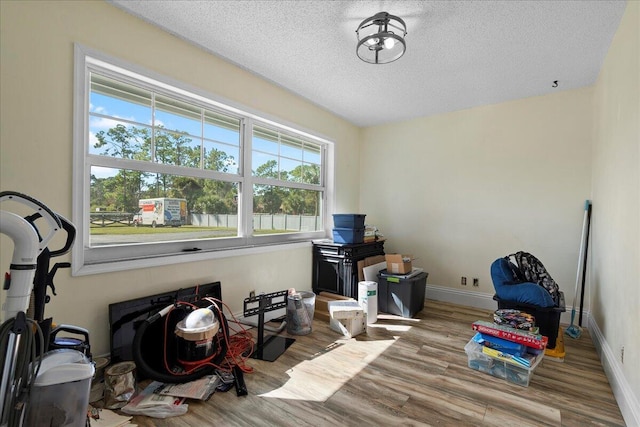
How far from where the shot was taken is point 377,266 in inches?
145

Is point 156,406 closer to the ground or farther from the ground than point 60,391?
closer to the ground

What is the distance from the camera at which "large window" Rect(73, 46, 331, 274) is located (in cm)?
209

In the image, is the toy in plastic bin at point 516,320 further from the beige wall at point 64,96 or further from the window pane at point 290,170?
the window pane at point 290,170

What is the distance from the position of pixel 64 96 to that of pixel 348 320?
2.69 meters

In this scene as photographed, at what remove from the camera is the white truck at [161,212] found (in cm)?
238

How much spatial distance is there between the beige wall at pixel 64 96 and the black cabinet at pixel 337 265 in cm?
128

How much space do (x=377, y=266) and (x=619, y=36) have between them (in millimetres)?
2823

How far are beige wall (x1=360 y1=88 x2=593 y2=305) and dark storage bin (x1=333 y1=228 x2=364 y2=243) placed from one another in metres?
0.93

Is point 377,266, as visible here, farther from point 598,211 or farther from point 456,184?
point 598,211

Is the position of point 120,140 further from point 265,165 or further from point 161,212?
point 265,165

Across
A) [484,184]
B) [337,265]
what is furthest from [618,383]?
[337,265]

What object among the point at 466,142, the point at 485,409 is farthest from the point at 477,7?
the point at 485,409

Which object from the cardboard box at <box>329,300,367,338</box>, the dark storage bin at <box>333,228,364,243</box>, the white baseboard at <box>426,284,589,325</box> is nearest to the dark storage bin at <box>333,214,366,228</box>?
the dark storage bin at <box>333,228,364,243</box>

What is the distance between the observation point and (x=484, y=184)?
3719 mm
